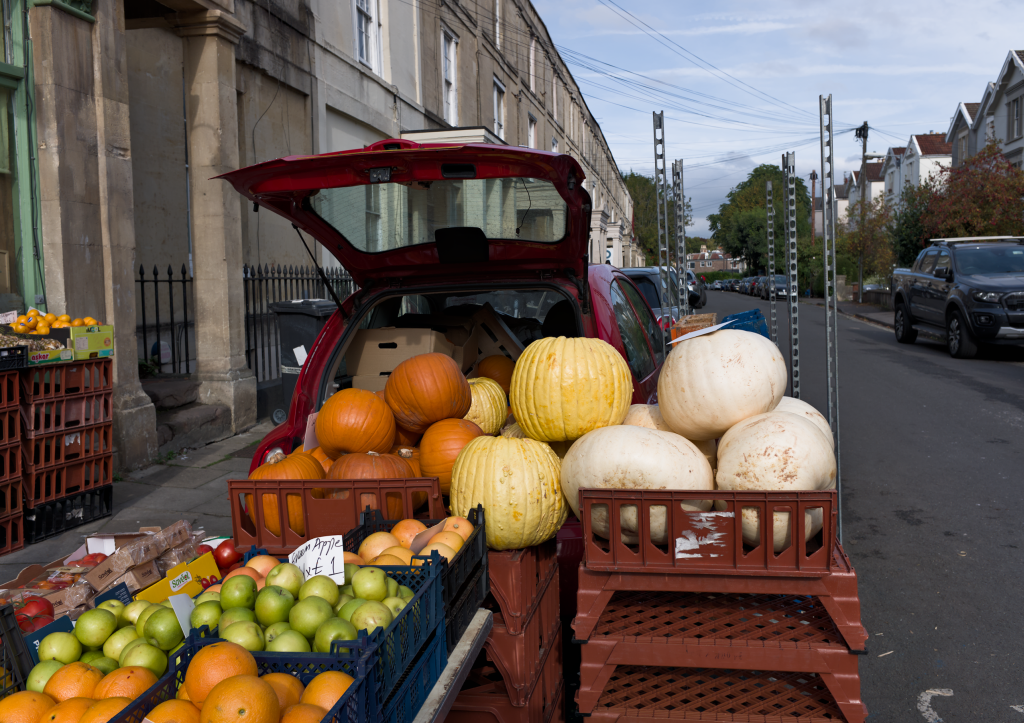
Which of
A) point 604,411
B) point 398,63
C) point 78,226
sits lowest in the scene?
point 604,411

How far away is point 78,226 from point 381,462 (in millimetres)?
4854

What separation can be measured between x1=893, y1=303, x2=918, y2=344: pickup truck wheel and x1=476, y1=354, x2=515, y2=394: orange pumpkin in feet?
51.2

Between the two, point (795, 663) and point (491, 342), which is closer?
point (795, 663)

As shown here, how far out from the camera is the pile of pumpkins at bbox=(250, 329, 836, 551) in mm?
2576

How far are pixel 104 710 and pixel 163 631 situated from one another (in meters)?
0.52

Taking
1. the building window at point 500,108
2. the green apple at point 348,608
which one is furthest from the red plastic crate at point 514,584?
Answer: the building window at point 500,108

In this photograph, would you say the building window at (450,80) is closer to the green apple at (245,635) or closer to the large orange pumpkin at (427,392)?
the large orange pumpkin at (427,392)

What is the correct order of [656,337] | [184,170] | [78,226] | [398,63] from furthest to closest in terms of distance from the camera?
1. [398,63]
2. [184,170]
3. [78,226]
4. [656,337]

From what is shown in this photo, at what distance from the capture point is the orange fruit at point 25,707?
1.72 metres

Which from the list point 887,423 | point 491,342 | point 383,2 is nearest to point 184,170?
point 383,2

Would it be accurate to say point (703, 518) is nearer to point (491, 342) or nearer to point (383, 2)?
point (491, 342)

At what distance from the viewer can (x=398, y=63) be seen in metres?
15.8

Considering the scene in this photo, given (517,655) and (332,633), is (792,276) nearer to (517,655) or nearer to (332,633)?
(517,655)

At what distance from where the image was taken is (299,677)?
1860mm
